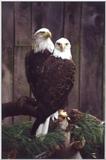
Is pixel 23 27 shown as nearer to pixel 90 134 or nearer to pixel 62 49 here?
pixel 62 49

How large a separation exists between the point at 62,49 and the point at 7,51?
459mm

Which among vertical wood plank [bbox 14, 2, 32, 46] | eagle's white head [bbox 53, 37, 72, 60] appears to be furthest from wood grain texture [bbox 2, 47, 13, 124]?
eagle's white head [bbox 53, 37, 72, 60]

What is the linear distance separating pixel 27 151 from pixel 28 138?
109mm

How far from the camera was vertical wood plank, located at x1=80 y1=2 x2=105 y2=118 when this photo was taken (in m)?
4.04

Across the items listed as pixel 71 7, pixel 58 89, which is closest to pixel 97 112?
pixel 58 89

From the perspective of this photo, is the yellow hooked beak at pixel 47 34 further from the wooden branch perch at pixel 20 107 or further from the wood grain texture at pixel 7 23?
the wooden branch perch at pixel 20 107

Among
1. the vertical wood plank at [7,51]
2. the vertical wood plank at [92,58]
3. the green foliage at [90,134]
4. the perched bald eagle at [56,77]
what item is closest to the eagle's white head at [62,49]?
the perched bald eagle at [56,77]

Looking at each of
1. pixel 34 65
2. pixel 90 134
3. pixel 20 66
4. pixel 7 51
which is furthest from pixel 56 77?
pixel 90 134

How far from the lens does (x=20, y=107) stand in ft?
13.5

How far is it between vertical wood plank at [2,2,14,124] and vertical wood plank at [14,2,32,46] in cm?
4

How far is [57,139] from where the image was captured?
411 cm

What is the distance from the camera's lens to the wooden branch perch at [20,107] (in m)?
4.09

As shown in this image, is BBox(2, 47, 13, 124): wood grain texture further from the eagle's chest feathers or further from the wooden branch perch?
the eagle's chest feathers

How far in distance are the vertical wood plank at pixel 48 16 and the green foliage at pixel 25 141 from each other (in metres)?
0.80
